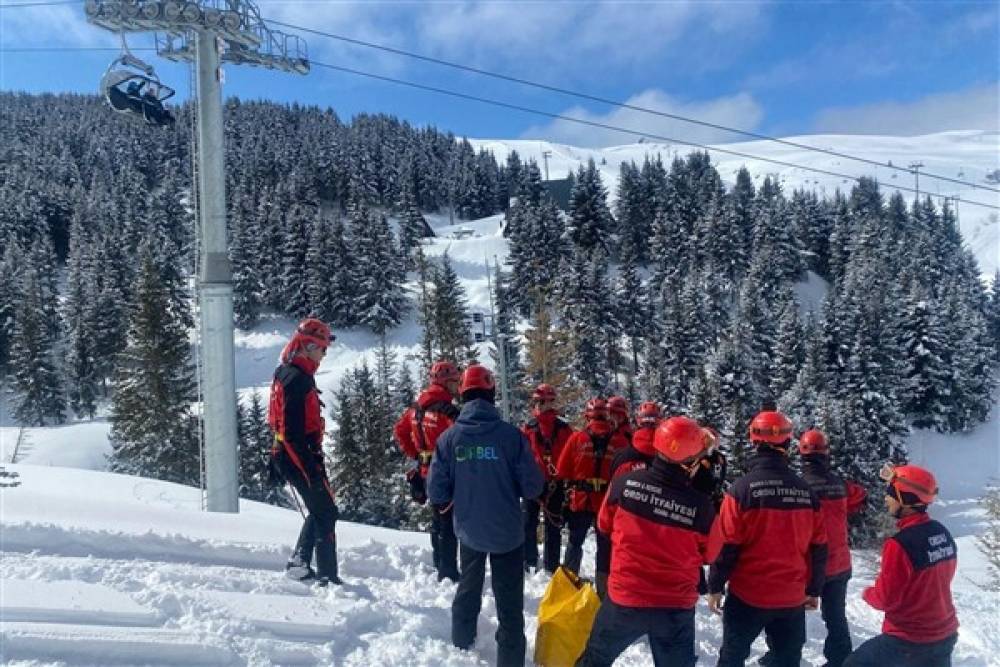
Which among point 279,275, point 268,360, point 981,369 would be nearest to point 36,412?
point 268,360

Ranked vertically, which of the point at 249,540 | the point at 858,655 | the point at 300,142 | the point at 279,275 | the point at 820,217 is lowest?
the point at 858,655

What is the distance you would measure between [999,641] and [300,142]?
121 metres

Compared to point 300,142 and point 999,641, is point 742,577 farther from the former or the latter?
point 300,142

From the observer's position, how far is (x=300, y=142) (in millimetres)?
115688

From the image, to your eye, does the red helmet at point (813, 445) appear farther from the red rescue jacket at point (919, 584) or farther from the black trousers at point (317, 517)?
the black trousers at point (317, 517)

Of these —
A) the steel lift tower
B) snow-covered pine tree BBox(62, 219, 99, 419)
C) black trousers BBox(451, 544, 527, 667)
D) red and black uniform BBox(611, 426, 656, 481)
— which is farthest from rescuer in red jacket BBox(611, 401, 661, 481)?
snow-covered pine tree BBox(62, 219, 99, 419)

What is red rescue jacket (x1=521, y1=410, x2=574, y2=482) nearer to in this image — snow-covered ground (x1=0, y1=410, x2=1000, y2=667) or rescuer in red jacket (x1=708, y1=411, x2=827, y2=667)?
snow-covered ground (x1=0, y1=410, x2=1000, y2=667)

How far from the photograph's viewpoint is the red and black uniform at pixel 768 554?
4.52 metres

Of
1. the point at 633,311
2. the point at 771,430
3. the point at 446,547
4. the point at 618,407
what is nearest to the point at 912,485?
the point at 771,430

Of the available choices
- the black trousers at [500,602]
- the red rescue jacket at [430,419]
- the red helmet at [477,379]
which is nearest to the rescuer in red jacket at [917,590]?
the black trousers at [500,602]

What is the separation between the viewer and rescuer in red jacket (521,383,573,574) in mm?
6887

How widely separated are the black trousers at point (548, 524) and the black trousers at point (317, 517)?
184cm

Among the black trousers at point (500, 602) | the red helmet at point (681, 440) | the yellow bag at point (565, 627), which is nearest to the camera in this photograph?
the red helmet at point (681, 440)

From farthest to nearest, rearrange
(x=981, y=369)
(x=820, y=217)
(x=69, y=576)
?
(x=820, y=217) → (x=981, y=369) → (x=69, y=576)
